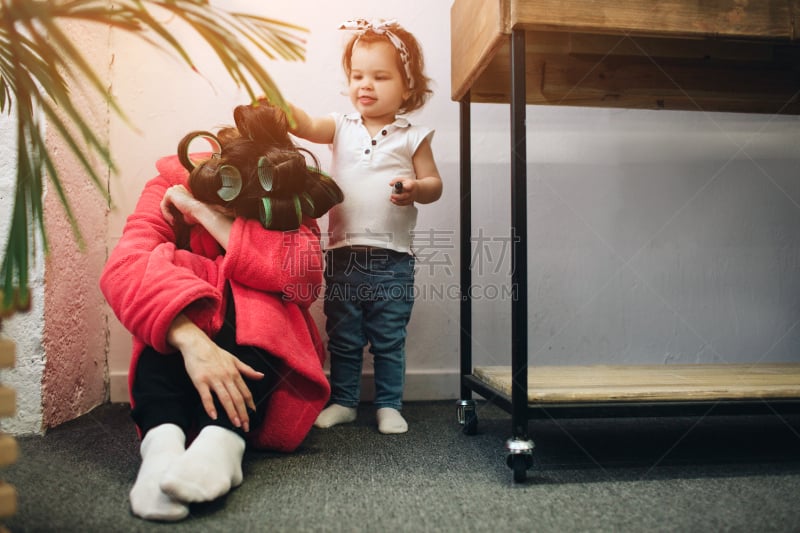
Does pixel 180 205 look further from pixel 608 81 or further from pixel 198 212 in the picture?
pixel 608 81

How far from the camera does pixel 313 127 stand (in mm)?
1089

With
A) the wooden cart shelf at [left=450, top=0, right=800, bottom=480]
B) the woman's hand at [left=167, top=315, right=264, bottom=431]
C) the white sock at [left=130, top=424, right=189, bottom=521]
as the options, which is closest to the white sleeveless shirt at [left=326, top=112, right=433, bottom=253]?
the wooden cart shelf at [left=450, top=0, right=800, bottom=480]

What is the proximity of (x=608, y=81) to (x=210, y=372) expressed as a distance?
880mm

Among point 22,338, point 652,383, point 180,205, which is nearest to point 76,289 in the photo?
point 22,338

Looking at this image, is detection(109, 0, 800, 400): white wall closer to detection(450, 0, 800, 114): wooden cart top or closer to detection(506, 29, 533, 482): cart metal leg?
detection(450, 0, 800, 114): wooden cart top

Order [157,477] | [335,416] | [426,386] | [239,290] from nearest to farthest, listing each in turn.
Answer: [157,477] → [239,290] → [335,416] → [426,386]

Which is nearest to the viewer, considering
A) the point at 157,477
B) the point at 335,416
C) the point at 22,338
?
the point at 157,477

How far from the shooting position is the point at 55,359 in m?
0.99

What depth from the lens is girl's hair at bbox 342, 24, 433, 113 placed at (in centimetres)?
107

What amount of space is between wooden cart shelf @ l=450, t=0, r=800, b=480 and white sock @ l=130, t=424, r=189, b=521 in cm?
42

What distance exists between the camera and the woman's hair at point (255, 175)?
2.76ft

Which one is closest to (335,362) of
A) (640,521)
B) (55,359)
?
(55,359)

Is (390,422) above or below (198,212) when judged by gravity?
below

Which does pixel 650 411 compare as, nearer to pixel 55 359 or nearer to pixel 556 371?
pixel 556 371
